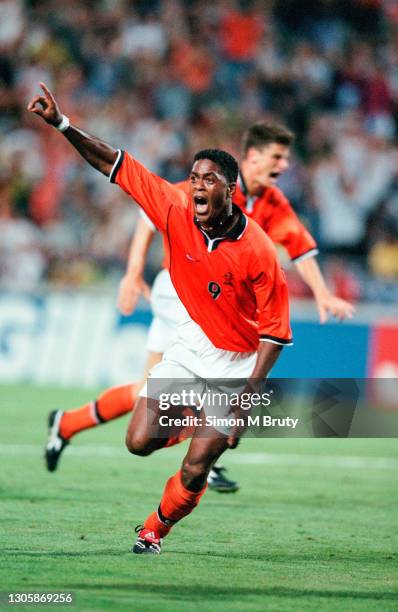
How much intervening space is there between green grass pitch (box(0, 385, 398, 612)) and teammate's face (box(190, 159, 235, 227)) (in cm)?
170

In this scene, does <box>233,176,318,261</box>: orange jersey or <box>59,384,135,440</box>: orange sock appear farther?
<box>59,384,135,440</box>: orange sock

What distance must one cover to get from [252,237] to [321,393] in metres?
1.50

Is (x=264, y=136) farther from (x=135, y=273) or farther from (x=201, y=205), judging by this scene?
(x=201, y=205)

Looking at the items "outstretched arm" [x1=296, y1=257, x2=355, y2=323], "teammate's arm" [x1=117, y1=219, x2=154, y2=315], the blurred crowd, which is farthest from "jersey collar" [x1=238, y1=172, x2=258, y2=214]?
the blurred crowd

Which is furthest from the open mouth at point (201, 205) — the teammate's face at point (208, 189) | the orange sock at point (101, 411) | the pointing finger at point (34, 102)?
the orange sock at point (101, 411)

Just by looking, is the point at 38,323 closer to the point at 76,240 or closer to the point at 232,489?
the point at 76,240

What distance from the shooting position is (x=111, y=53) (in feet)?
56.1

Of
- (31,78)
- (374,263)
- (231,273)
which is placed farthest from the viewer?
(31,78)

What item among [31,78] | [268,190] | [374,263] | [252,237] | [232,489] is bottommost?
[232,489]

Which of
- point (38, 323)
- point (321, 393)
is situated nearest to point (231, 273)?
point (321, 393)

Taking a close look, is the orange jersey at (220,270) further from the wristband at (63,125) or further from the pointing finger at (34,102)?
the pointing finger at (34,102)

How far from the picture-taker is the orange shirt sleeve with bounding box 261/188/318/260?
323 inches

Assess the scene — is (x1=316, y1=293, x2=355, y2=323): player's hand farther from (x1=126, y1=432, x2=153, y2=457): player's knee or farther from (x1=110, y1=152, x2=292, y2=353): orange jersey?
(x1=126, y1=432, x2=153, y2=457): player's knee

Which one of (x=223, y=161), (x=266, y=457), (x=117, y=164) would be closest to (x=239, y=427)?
(x=223, y=161)
